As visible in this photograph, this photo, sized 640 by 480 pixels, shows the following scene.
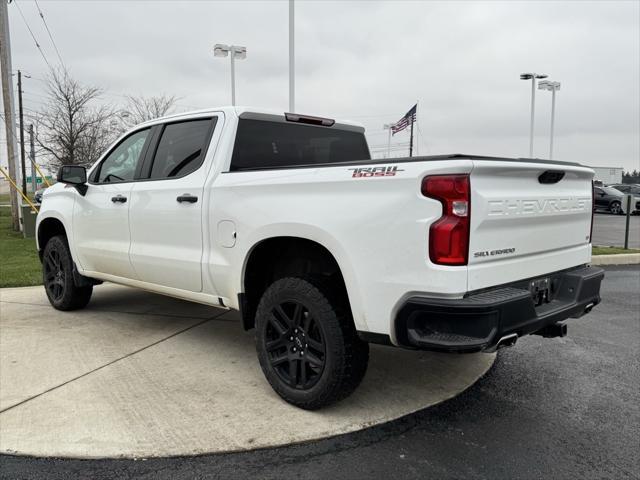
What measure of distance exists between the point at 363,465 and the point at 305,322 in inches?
34.7

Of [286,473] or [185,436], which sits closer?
[286,473]

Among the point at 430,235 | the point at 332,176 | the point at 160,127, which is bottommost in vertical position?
the point at 430,235

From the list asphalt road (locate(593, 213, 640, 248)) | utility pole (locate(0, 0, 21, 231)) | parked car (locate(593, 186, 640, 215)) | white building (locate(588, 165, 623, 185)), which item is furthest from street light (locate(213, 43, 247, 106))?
white building (locate(588, 165, 623, 185))

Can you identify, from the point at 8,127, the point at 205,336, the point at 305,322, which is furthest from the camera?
the point at 8,127

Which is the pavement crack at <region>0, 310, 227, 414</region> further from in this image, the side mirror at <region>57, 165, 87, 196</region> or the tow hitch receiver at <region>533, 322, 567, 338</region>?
the tow hitch receiver at <region>533, 322, 567, 338</region>

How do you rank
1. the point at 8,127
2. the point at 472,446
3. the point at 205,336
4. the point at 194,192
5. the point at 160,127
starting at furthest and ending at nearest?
the point at 8,127, the point at 205,336, the point at 160,127, the point at 194,192, the point at 472,446

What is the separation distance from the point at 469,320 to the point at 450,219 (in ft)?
1.62

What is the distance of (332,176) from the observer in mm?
2977

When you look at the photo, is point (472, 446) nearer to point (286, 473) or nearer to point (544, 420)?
point (544, 420)

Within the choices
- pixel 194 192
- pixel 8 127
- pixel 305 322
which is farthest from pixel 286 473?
pixel 8 127

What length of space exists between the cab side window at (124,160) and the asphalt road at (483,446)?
2.64 metres

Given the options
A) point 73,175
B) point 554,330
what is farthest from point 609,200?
point 73,175

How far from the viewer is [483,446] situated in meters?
2.90

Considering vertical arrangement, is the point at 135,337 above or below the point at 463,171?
below
